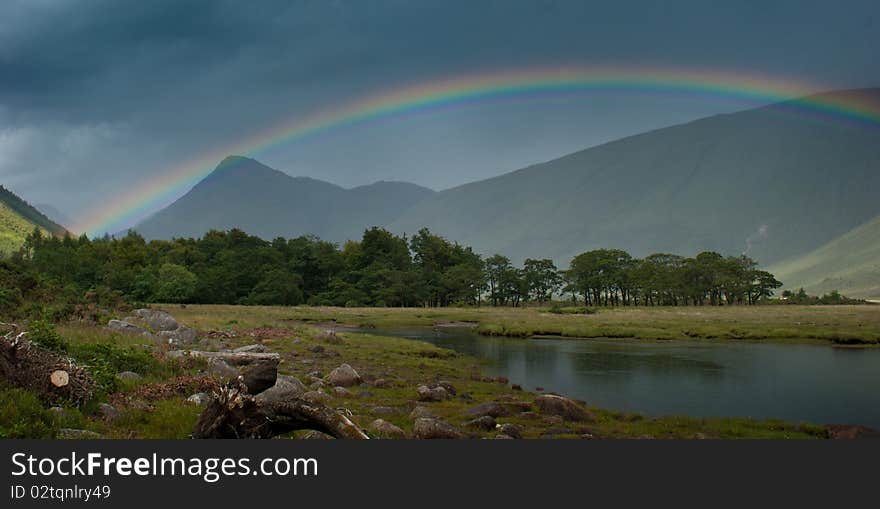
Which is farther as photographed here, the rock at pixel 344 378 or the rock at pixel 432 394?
the rock at pixel 344 378

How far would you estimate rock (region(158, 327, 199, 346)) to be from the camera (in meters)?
29.6

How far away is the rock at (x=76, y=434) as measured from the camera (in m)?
10.5

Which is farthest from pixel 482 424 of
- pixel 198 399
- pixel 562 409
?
pixel 198 399

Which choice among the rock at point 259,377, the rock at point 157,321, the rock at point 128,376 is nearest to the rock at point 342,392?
the rock at point 128,376

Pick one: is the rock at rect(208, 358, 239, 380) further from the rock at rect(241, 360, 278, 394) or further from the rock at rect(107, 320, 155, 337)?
the rock at rect(107, 320, 155, 337)

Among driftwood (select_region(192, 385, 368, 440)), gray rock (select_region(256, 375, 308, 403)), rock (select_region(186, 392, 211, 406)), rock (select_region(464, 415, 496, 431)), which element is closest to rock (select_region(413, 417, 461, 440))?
rock (select_region(464, 415, 496, 431))

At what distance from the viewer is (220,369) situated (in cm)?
2020

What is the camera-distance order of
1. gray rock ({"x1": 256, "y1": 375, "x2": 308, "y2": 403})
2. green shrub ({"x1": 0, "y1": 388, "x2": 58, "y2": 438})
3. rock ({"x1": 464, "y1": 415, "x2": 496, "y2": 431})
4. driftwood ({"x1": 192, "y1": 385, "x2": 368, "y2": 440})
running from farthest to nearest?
rock ({"x1": 464, "y1": 415, "x2": 496, "y2": 431}), gray rock ({"x1": 256, "y1": 375, "x2": 308, "y2": 403}), driftwood ({"x1": 192, "y1": 385, "x2": 368, "y2": 440}), green shrub ({"x1": 0, "y1": 388, "x2": 58, "y2": 438})

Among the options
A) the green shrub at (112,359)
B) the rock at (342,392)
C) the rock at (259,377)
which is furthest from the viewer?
the rock at (342,392)

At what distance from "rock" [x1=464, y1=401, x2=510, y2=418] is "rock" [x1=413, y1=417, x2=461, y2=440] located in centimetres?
456

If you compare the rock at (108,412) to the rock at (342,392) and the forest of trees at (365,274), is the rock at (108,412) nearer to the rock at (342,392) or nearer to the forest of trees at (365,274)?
the rock at (342,392)

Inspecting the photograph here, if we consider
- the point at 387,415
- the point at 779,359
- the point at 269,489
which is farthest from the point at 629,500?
the point at 779,359

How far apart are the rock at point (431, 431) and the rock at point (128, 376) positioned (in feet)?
28.8

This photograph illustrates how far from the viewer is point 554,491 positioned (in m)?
9.25
